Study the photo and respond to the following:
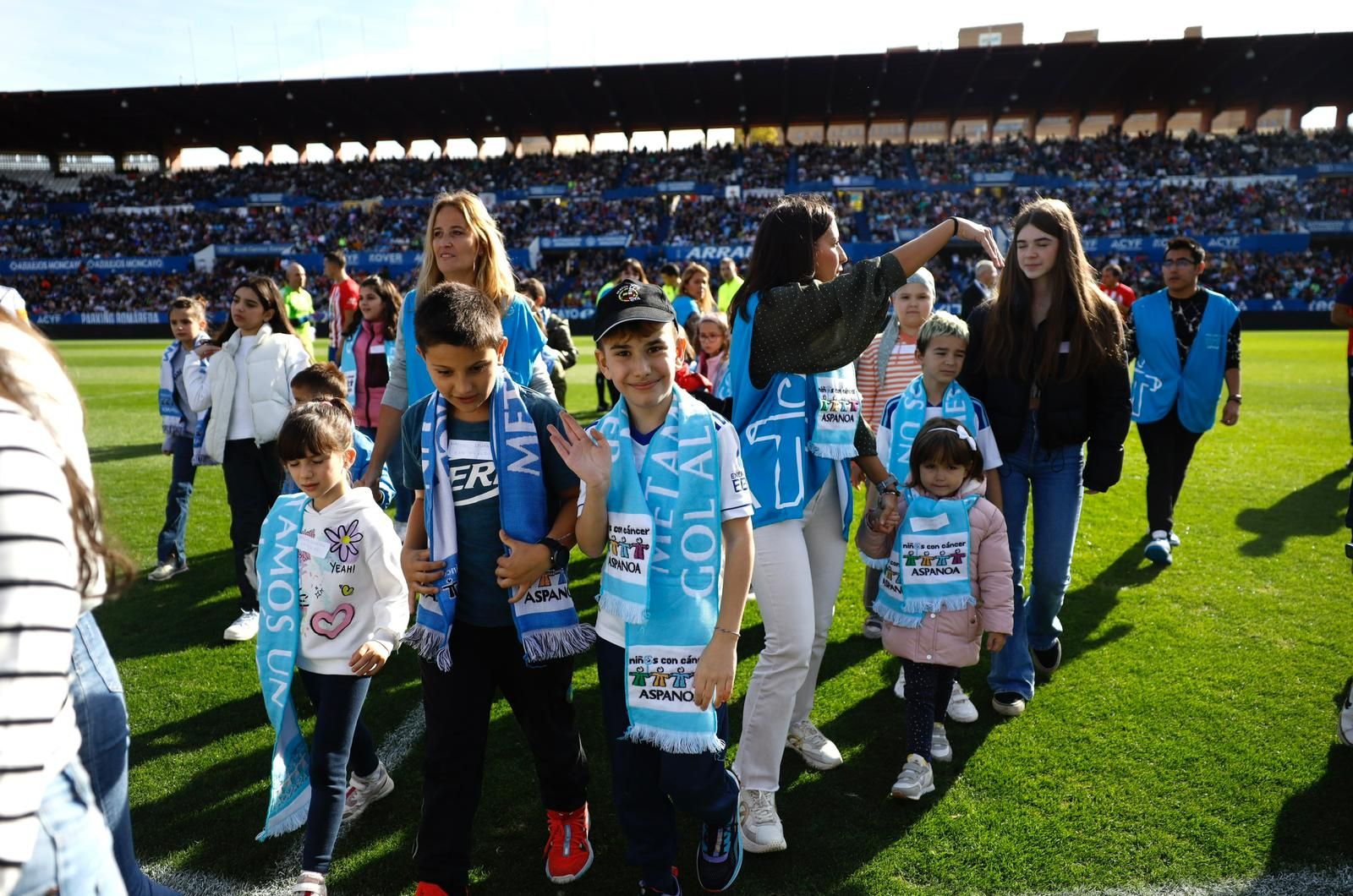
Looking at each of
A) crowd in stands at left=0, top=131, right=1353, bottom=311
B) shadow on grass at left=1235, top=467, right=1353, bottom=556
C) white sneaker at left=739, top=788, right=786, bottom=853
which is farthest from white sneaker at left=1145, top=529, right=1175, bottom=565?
crowd in stands at left=0, top=131, right=1353, bottom=311

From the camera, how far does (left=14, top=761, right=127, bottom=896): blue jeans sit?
1178mm

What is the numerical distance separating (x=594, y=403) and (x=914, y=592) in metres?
10.8

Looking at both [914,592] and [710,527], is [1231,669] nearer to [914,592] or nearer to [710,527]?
[914,592]

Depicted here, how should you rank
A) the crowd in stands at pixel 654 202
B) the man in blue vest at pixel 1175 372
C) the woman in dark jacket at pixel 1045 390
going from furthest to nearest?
the crowd in stands at pixel 654 202, the man in blue vest at pixel 1175 372, the woman in dark jacket at pixel 1045 390

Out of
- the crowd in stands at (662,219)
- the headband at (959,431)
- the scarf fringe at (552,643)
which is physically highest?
the crowd in stands at (662,219)

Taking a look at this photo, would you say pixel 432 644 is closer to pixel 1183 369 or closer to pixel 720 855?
pixel 720 855

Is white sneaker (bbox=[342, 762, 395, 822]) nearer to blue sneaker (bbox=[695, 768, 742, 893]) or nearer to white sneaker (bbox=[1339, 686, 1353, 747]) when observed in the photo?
blue sneaker (bbox=[695, 768, 742, 893])

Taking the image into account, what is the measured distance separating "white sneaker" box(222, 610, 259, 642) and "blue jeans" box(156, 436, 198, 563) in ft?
4.93

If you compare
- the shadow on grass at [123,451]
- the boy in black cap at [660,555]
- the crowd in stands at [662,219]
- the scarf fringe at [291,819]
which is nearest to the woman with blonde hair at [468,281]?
the boy in black cap at [660,555]

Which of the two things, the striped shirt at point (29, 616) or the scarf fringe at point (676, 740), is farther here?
the scarf fringe at point (676, 740)

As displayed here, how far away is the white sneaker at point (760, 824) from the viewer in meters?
2.72

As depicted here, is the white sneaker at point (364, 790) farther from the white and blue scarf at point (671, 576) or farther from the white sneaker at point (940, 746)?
the white sneaker at point (940, 746)

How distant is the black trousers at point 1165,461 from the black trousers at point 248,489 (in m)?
5.93

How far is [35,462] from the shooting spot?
1.08 metres
